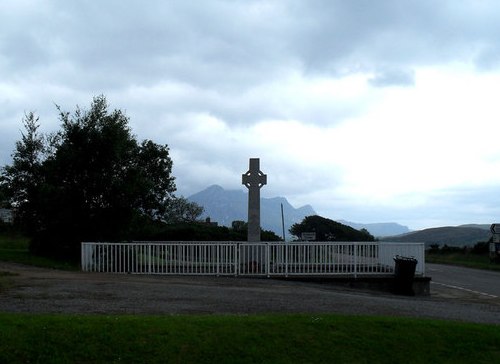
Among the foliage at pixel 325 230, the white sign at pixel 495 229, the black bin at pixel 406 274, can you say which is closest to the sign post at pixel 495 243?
the white sign at pixel 495 229

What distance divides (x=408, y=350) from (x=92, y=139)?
16739 millimetres

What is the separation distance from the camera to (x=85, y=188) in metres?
22.2

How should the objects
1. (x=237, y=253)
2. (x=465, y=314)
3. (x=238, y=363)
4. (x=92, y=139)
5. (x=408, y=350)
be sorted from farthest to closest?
(x=92, y=139), (x=237, y=253), (x=465, y=314), (x=408, y=350), (x=238, y=363)

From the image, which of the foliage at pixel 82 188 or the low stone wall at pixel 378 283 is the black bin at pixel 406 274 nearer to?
the low stone wall at pixel 378 283

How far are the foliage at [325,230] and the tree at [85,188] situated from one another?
3621cm

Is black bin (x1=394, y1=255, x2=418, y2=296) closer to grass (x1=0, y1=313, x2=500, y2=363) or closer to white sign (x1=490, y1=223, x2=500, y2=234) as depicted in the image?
grass (x1=0, y1=313, x2=500, y2=363)

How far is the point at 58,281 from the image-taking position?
14484 millimetres

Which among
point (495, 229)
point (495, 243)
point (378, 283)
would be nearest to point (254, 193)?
point (378, 283)

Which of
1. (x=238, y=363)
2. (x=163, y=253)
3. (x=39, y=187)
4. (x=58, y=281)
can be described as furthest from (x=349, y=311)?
(x=39, y=187)

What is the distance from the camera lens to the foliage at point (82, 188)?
72.4ft

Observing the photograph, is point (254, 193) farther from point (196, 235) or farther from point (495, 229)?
point (495, 229)

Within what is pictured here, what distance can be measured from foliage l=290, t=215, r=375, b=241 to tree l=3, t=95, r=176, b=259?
36.2 metres

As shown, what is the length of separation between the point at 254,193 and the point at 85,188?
630 cm

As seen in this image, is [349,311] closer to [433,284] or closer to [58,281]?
[58,281]
